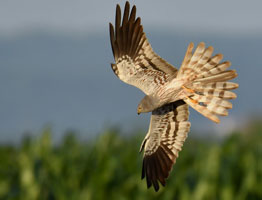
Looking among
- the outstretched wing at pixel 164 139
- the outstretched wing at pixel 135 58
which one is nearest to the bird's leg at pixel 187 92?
the outstretched wing at pixel 135 58

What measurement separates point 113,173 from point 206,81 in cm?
708

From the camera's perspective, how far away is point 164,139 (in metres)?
5.08

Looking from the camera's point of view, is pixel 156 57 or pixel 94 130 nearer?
pixel 156 57

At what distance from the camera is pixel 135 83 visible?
4.72 m

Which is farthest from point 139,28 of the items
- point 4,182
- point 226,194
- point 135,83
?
point 4,182

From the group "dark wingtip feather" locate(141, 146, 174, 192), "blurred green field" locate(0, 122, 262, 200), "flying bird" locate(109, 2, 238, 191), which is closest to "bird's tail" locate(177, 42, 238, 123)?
"flying bird" locate(109, 2, 238, 191)

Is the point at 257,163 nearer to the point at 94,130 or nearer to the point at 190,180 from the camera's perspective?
the point at 190,180

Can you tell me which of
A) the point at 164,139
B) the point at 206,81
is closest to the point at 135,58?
the point at 164,139

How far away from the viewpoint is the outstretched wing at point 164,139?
487cm

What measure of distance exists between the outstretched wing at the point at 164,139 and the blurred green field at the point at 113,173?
222 inches

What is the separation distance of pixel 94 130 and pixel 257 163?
12.0ft

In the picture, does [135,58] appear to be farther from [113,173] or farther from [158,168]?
[113,173]

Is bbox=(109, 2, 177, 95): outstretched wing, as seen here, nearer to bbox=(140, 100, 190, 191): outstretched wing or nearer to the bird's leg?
the bird's leg

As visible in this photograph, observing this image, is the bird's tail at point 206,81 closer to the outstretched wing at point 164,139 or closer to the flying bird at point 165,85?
the flying bird at point 165,85
